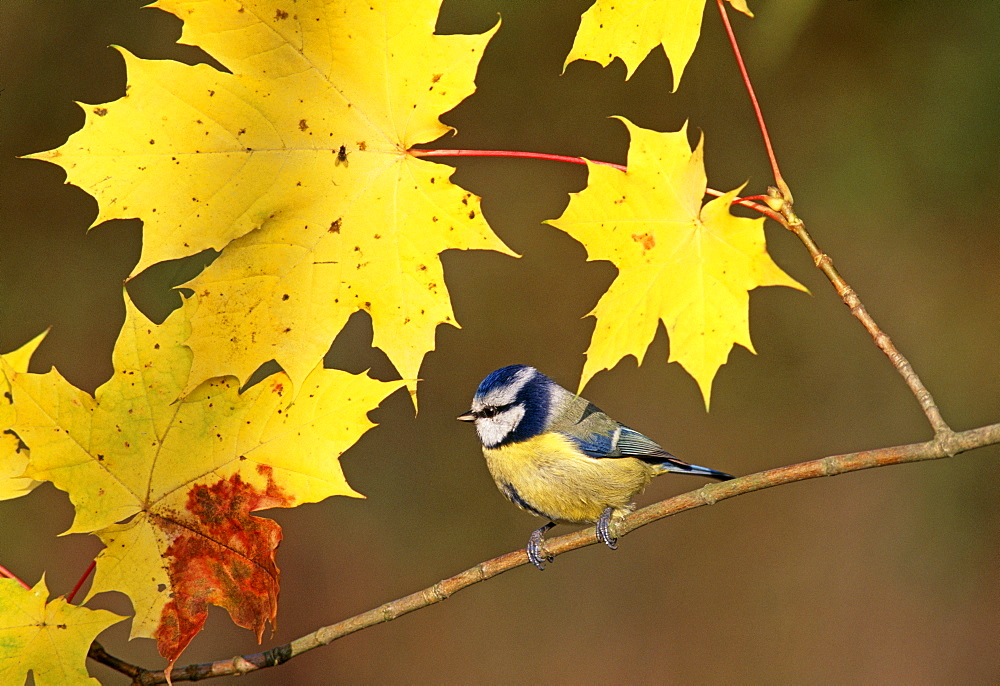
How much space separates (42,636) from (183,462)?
254mm

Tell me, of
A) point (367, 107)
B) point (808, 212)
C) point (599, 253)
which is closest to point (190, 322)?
point (367, 107)

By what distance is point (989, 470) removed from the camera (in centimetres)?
337

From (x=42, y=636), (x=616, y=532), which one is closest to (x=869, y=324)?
(x=616, y=532)

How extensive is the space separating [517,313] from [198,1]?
95.5 inches

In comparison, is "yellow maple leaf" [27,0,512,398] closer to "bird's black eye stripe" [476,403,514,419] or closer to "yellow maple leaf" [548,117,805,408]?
"yellow maple leaf" [548,117,805,408]

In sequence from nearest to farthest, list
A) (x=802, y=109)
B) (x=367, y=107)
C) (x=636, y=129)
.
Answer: (x=636, y=129) < (x=367, y=107) < (x=802, y=109)

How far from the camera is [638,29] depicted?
1178 millimetres

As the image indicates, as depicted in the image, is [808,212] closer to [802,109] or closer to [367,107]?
[802,109]

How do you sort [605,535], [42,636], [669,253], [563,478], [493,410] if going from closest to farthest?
[42,636] → [669,253] → [605,535] → [563,478] → [493,410]

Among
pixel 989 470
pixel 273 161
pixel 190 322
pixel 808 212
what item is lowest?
pixel 989 470

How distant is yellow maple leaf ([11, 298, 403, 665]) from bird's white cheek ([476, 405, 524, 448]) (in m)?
0.58

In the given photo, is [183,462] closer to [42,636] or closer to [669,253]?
[42,636]

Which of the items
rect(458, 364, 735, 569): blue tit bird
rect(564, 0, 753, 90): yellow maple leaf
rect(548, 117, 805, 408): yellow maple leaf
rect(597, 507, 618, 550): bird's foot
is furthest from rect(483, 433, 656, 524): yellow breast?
rect(564, 0, 753, 90): yellow maple leaf

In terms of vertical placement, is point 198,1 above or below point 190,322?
above
